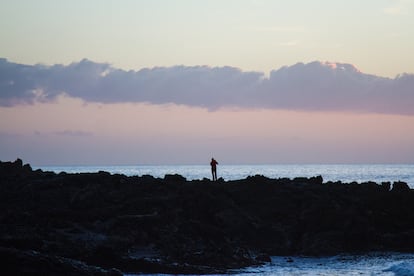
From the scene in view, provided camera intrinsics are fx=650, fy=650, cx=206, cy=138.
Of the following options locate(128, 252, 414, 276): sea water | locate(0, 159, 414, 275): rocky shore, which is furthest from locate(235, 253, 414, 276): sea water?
locate(0, 159, 414, 275): rocky shore

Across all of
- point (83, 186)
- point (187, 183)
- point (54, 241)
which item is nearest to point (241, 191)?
point (187, 183)

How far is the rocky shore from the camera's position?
28.6 meters

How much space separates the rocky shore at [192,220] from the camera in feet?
93.8

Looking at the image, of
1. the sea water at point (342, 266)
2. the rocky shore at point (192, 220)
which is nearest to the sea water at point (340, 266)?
the sea water at point (342, 266)

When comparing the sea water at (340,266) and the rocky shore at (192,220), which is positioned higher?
the rocky shore at (192,220)

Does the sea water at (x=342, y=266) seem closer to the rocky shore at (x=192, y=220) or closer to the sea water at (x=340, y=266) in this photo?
the sea water at (x=340, y=266)

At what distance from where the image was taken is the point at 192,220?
34.5 meters

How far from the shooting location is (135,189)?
131ft

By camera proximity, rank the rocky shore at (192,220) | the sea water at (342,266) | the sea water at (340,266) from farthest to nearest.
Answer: the sea water at (342,266), the sea water at (340,266), the rocky shore at (192,220)

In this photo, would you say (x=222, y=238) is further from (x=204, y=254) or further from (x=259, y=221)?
(x=259, y=221)

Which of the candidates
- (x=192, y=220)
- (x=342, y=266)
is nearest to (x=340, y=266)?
(x=342, y=266)

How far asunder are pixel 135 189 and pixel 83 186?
3932mm

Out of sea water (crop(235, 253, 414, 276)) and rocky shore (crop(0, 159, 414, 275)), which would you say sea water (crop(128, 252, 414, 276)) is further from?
rocky shore (crop(0, 159, 414, 275))

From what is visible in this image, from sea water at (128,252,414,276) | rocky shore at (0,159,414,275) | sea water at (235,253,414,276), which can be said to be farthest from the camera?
sea water at (235,253,414,276)
